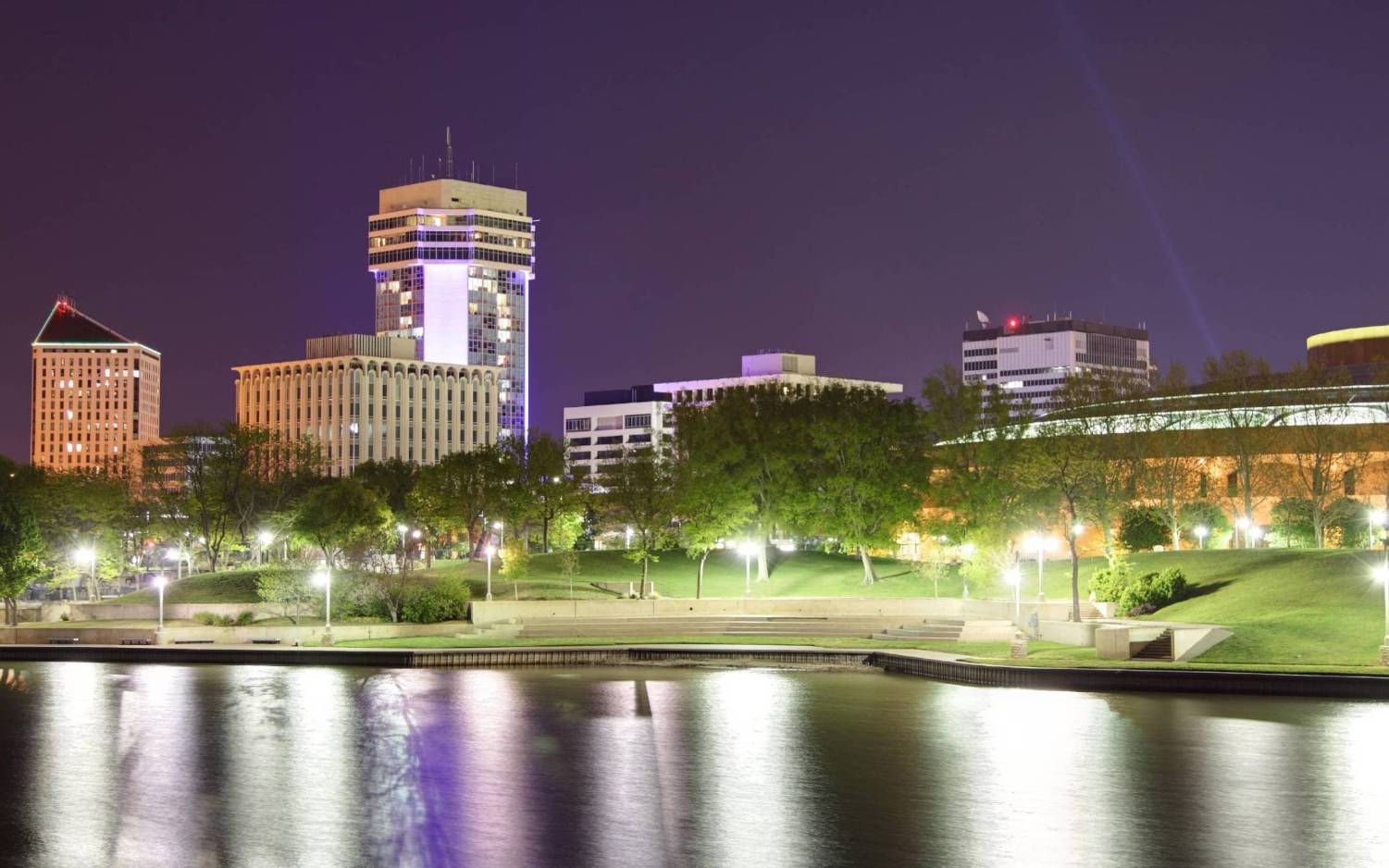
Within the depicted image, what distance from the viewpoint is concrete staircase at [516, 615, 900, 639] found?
67.7 m

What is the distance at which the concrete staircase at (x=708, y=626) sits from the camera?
67688 millimetres

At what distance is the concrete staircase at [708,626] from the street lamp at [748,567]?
1366 centimetres

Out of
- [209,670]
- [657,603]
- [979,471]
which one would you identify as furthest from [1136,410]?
[209,670]

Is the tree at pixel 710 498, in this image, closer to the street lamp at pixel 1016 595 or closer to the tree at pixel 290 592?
the tree at pixel 290 592

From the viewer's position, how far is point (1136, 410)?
100688mm

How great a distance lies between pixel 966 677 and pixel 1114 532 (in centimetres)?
4597

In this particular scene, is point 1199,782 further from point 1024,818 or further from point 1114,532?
point 1114,532

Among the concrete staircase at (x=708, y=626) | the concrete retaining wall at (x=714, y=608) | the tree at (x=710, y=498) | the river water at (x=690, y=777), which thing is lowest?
the river water at (x=690, y=777)

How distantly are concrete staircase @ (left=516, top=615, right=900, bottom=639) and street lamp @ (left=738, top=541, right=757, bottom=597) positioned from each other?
13.7m

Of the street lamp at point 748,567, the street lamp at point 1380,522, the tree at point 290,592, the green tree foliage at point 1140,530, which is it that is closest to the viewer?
the street lamp at point 1380,522

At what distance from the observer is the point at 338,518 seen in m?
88.4

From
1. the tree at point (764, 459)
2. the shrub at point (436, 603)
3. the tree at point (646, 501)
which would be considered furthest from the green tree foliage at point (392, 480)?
the shrub at point (436, 603)

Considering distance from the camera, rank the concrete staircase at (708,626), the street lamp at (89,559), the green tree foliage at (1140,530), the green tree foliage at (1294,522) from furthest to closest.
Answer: the street lamp at (89,559)
the green tree foliage at (1294,522)
the green tree foliage at (1140,530)
the concrete staircase at (708,626)

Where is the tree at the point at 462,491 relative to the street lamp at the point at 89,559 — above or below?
above
